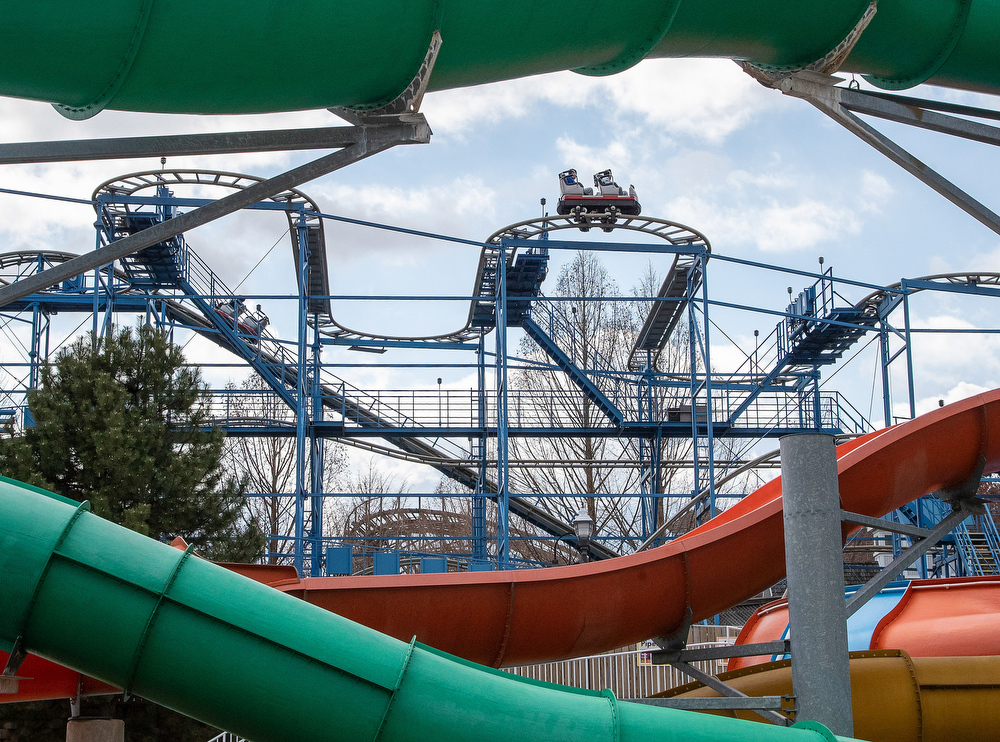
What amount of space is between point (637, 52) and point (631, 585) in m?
4.49

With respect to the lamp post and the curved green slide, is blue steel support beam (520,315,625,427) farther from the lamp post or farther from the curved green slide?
the curved green slide

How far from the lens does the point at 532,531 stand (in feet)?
113

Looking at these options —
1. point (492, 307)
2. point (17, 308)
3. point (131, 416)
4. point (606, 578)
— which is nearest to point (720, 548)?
point (606, 578)

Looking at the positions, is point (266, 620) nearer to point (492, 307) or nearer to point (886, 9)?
point (886, 9)

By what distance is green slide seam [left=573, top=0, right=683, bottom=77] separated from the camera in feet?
18.1

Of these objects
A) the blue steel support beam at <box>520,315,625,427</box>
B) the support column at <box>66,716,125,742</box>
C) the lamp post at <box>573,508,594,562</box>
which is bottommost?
the support column at <box>66,716,125,742</box>

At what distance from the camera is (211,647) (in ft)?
15.0

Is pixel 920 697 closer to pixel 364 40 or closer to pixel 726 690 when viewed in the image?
pixel 726 690

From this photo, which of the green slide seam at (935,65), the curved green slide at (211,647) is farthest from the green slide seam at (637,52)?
the curved green slide at (211,647)

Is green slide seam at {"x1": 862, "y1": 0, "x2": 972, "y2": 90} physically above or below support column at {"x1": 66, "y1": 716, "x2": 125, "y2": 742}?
above

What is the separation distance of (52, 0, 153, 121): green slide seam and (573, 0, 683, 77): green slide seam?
8.53ft

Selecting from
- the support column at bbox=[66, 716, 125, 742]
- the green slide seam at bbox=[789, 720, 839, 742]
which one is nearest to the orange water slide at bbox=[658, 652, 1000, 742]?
the green slide seam at bbox=[789, 720, 839, 742]

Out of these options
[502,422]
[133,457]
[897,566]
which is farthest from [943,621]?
[502,422]

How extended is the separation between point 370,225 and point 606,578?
1482 cm
